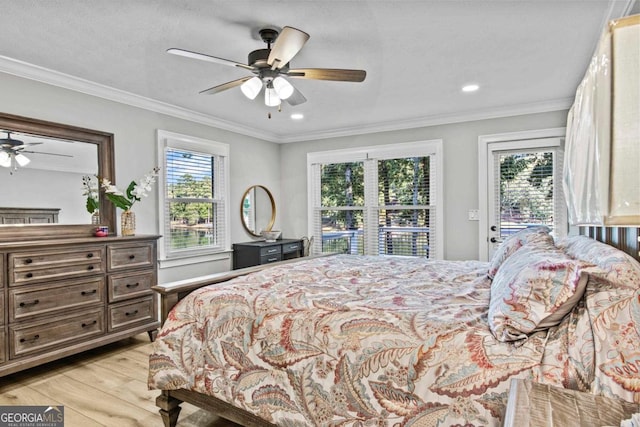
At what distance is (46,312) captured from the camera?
2781mm

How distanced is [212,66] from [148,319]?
7.80 feet

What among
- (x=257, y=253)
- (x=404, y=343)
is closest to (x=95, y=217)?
(x=257, y=253)

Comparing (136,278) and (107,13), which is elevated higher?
(107,13)

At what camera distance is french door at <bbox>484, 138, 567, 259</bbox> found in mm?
4020

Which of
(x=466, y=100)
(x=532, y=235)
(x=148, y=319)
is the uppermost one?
(x=466, y=100)

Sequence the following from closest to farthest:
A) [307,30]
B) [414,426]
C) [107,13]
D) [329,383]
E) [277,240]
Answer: [414,426] → [329,383] → [107,13] → [307,30] → [277,240]

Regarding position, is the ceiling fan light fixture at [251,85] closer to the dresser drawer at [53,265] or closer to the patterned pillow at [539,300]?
the dresser drawer at [53,265]

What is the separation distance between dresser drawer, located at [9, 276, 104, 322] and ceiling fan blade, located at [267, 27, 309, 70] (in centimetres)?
234

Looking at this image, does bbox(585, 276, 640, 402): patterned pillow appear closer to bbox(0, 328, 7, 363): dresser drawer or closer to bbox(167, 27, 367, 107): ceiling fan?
bbox(167, 27, 367, 107): ceiling fan

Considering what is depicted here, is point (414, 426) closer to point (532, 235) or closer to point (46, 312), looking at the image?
point (532, 235)

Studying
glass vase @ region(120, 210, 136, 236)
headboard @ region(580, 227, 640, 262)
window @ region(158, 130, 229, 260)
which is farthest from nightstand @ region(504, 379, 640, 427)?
window @ region(158, 130, 229, 260)

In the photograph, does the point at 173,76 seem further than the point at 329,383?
Yes

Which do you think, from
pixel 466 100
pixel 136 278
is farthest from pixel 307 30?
pixel 136 278

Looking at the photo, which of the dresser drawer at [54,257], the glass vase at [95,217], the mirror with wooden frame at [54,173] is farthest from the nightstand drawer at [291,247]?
the dresser drawer at [54,257]
